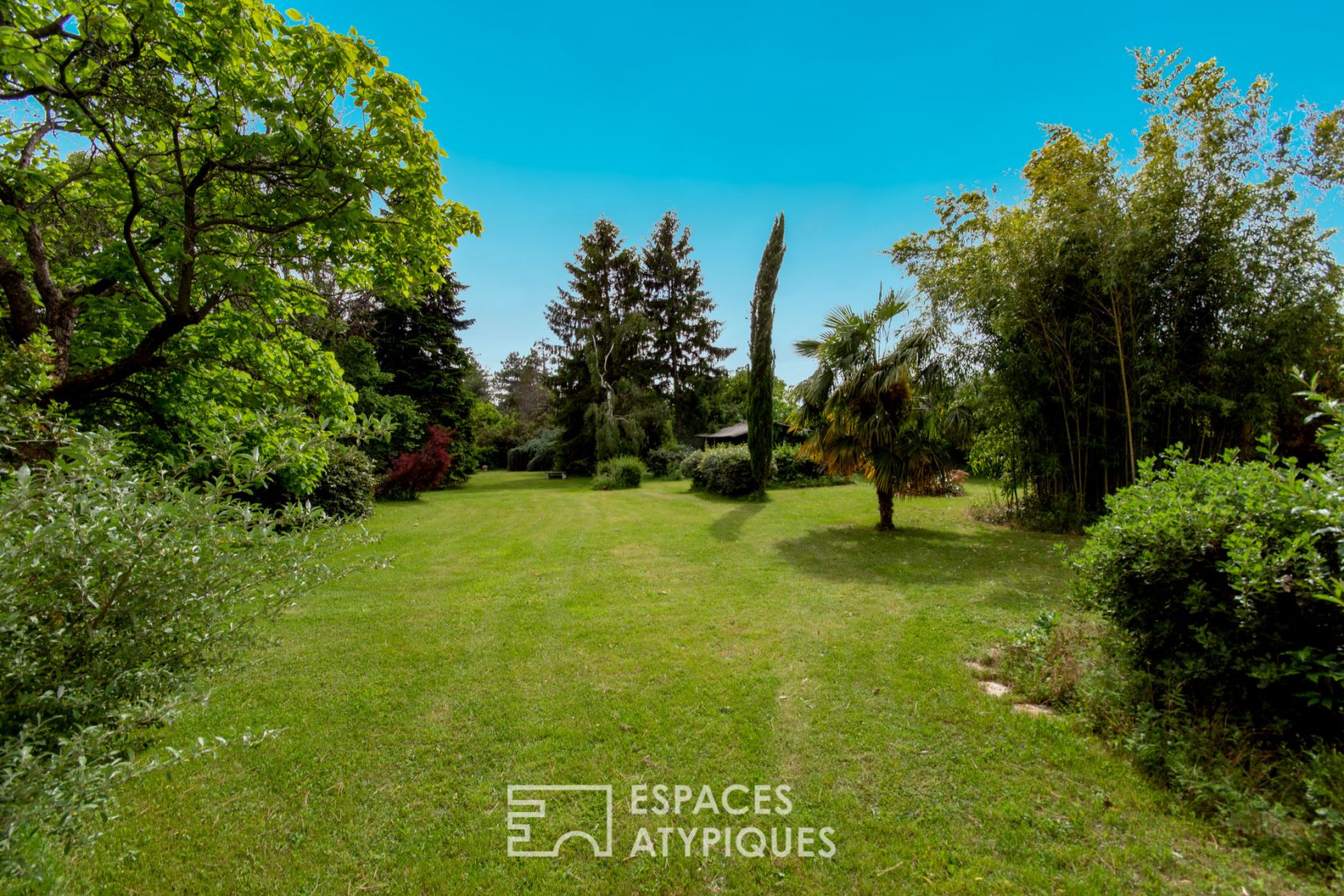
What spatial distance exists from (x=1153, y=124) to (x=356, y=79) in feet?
33.7

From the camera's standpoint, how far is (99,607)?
54.6 inches

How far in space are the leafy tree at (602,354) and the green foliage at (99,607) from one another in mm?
18278

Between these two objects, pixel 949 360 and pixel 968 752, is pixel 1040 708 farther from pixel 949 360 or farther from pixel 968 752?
pixel 949 360

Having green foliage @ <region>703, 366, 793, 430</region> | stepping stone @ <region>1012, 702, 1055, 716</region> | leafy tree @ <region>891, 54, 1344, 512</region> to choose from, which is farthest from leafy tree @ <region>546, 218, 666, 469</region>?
stepping stone @ <region>1012, 702, 1055, 716</region>

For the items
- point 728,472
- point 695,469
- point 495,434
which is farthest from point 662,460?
point 495,434

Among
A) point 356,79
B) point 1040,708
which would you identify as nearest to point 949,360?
point 1040,708

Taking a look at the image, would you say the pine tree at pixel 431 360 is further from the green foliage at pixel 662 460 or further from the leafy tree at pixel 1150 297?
the leafy tree at pixel 1150 297

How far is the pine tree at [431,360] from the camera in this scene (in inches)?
699

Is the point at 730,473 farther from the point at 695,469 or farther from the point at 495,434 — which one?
the point at 495,434

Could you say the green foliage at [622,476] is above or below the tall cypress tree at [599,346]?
below

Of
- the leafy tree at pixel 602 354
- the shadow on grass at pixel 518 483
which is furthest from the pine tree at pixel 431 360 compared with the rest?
the leafy tree at pixel 602 354

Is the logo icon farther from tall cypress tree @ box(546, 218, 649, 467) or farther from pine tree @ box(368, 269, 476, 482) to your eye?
tall cypress tree @ box(546, 218, 649, 467)

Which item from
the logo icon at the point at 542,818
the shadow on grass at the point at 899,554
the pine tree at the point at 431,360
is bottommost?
the shadow on grass at the point at 899,554

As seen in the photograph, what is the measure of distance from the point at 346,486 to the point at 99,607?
10.2 metres
